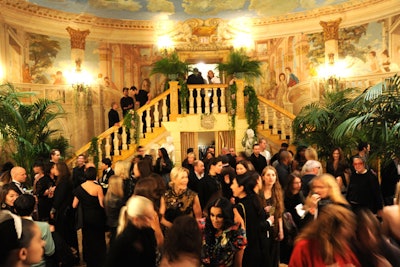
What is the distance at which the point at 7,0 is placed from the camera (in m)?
11.0

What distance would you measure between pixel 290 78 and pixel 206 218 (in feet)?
36.7

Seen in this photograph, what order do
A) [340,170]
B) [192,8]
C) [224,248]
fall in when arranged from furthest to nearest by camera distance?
[192,8]
[340,170]
[224,248]

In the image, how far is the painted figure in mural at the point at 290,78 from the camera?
45.0 feet

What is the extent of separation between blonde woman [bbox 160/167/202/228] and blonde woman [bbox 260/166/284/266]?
0.77 meters

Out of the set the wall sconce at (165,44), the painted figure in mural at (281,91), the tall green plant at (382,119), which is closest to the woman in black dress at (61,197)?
the tall green plant at (382,119)

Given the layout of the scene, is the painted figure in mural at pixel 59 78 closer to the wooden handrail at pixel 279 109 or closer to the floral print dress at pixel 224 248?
the wooden handrail at pixel 279 109

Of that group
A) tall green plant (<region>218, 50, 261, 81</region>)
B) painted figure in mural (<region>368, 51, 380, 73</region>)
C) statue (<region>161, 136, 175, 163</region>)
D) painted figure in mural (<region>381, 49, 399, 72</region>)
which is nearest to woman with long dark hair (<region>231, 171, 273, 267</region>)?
statue (<region>161, 136, 175, 163</region>)

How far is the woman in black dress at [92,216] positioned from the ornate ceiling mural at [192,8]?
9.54m

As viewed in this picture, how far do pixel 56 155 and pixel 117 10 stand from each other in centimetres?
785

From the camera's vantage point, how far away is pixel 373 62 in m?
12.3

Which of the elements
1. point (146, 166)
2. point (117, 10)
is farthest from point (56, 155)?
point (117, 10)

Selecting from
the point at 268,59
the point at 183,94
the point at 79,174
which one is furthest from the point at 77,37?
the point at 79,174

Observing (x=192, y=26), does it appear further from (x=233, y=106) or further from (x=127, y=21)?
(x=233, y=106)

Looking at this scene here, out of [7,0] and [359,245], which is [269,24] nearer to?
[7,0]
